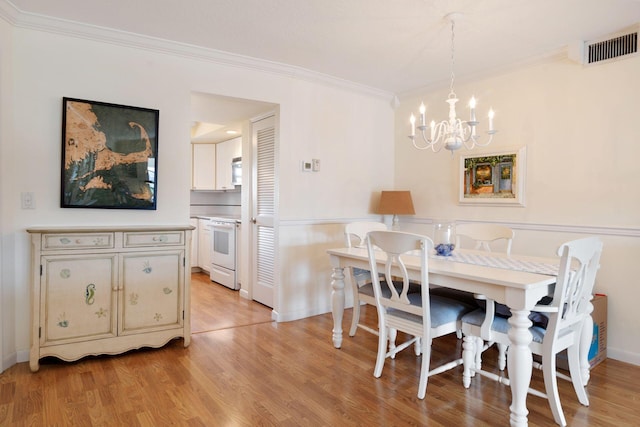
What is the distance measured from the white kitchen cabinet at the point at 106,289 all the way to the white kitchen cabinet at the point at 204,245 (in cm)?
282

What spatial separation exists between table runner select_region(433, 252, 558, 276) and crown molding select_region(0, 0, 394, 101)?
221cm

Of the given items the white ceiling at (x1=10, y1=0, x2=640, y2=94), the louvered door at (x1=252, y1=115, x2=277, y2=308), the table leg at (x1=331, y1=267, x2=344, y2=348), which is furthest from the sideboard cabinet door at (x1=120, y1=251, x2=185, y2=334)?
the white ceiling at (x1=10, y1=0, x2=640, y2=94)

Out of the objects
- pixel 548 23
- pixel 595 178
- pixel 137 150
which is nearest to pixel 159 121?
pixel 137 150

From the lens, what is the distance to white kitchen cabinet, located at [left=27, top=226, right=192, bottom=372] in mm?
2654

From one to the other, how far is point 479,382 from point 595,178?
1.85m

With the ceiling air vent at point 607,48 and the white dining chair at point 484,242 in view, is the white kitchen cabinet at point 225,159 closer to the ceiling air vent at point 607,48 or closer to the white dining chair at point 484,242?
the white dining chair at point 484,242

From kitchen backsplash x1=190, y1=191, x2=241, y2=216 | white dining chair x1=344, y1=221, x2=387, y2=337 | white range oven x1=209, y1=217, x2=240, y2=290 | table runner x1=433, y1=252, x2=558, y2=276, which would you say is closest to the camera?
table runner x1=433, y1=252, x2=558, y2=276

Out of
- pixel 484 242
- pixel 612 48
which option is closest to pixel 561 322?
pixel 484 242

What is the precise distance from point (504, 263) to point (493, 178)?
1.49 m

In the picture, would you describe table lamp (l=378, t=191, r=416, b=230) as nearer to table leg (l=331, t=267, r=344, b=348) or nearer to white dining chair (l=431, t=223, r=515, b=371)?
white dining chair (l=431, t=223, r=515, b=371)

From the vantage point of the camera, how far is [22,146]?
274cm

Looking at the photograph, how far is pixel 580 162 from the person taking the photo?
3188mm

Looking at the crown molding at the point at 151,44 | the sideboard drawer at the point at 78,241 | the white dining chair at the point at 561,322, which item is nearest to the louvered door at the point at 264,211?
the crown molding at the point at 151,44

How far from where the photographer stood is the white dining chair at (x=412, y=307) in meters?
2.31
